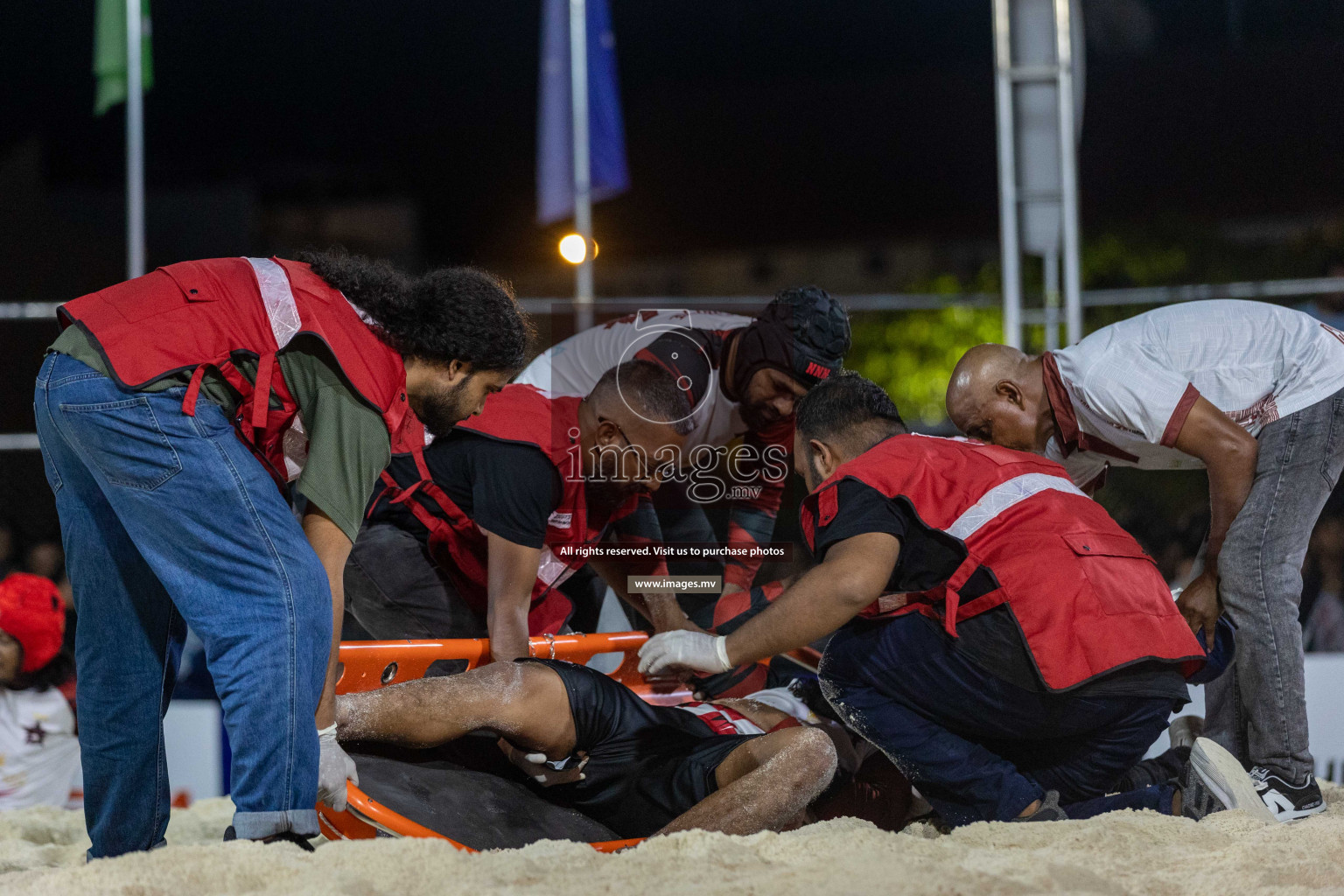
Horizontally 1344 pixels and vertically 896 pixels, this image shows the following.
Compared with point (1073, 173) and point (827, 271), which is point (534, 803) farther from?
point (827, 271)

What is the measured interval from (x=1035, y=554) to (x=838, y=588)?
40 cm

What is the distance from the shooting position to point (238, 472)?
1690mm

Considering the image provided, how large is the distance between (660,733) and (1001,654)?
2.41 feet

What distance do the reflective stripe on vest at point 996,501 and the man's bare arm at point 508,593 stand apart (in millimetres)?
994

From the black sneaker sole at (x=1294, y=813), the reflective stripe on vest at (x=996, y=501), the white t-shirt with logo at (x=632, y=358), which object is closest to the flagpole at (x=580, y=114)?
the white t-shirt with logo at (x=632, y=358)

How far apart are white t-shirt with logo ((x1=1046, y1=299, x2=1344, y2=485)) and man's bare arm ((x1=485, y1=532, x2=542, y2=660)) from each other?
4.26 feet

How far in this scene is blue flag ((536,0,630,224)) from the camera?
556 cm

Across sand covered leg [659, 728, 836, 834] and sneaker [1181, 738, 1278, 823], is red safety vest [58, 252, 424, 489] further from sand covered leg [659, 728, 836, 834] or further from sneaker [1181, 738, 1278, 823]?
sneaker [1181, 738, 1278, 823]

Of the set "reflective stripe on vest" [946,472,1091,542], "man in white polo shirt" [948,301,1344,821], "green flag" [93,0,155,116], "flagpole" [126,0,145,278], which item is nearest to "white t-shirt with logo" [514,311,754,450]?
"man in white polo shirt" [948,301,1344,821]

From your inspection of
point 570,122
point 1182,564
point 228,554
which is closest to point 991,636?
point 228,554

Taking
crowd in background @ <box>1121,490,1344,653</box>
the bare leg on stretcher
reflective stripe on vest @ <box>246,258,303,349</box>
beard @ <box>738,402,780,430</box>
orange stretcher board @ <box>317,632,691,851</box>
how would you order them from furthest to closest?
crowd in background @ <box>1121,490,1344,653</box>, beard @ <box>738,402,780,430</box>, the bare leg on stretcher, orange stretcher board @ <box>317,632,691,851</box>, reflective stripe on vest @ <box>246,258,303,349</box>

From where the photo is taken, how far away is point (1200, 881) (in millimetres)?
1534

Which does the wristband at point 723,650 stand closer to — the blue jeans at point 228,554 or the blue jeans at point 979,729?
the blue jeans at point 979,729

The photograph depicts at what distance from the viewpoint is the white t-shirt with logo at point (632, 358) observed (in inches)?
114
